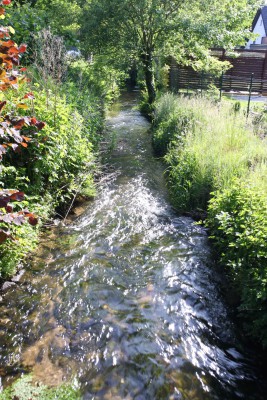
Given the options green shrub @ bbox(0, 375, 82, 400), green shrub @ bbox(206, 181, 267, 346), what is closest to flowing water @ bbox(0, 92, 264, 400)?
green shrub @ bbox(0, 375, 82, 400)

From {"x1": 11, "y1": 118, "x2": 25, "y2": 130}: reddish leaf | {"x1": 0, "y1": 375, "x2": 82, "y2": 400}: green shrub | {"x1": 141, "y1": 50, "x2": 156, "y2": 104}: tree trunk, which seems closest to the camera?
{"x1": 0, "y1": 375, "x2": 82, "y2": 400}: green shrub

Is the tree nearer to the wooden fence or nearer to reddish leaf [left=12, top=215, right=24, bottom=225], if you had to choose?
the wooden fence

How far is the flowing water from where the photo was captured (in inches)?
116

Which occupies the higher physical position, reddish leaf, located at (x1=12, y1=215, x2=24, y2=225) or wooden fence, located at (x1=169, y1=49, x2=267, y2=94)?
reddish leaf, located at (x1=12, y1=215, x2=24, y2=225)

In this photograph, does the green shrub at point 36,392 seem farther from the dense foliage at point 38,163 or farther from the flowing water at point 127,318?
the dense foliage at point 38,163

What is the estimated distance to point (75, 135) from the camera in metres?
6.37

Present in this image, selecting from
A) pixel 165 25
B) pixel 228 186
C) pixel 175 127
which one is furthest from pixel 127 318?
pixel 165 25

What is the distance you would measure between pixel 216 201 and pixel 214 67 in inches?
471

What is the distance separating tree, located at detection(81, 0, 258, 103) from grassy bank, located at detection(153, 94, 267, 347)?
3.34m

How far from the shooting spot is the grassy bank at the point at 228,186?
3326mm

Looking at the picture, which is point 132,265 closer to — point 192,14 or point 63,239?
point 63,239

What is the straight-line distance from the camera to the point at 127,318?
3598 millimetres

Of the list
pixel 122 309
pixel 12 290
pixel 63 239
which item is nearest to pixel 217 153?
pixel 63 239

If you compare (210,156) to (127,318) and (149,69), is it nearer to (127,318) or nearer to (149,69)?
(127,318)
